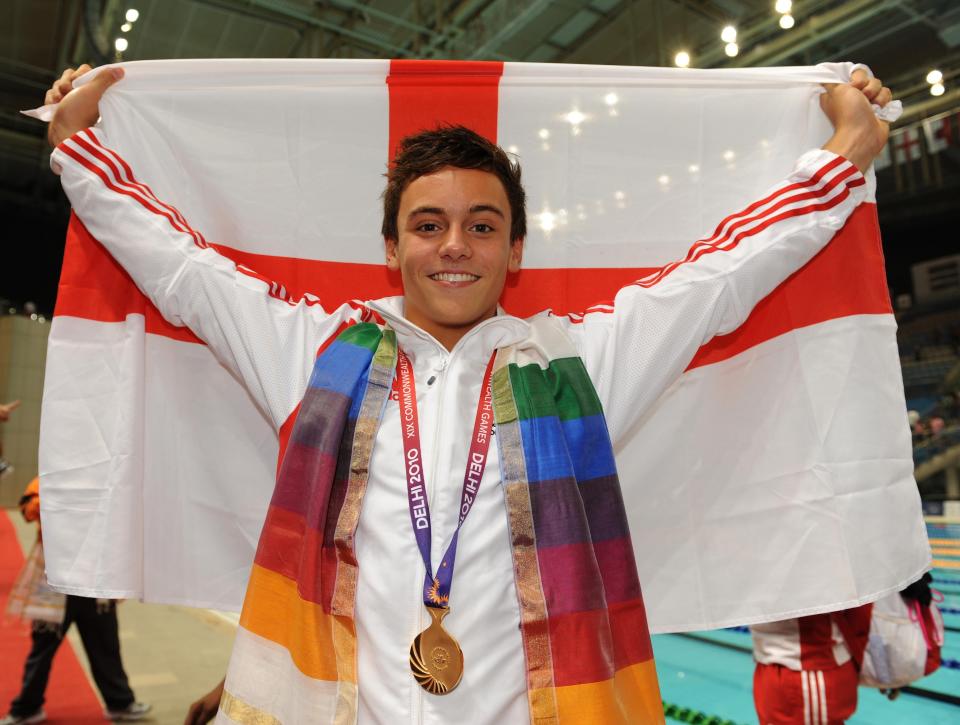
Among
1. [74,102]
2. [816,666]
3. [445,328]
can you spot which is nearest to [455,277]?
[445,328]

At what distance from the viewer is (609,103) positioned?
1.88 meters

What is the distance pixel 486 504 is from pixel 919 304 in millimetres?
20077

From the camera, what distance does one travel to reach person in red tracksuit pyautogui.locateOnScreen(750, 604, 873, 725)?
75.7 inches

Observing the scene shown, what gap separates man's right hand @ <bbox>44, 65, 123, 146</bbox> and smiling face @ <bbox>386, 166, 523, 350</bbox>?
0.80 meters

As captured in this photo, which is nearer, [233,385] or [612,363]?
[612,363]

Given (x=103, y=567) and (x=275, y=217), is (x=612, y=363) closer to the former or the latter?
(x=275, y=217)

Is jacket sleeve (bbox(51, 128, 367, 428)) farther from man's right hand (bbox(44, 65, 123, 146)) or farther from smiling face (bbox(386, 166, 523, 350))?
smiling face (bbox(386, 166, 523, 350))

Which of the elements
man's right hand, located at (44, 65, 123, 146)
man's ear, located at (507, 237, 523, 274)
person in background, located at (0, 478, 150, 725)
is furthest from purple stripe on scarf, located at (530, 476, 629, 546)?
person in background, located at (0, 478, 150, 725)


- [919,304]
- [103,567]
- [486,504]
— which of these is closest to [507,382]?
[486,504]

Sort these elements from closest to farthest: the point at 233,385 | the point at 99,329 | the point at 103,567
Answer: the point at 103,567 < the point at 99,329 < the point at 233,385

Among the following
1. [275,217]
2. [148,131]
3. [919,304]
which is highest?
[919,304]

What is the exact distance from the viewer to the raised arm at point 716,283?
55.6 inches

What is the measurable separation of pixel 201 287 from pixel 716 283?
1007mm

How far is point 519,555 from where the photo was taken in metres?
1.18
